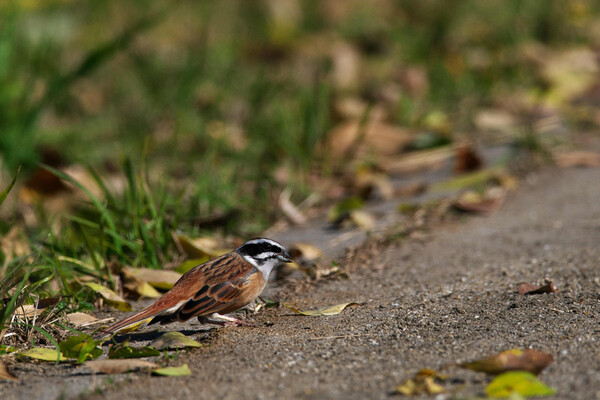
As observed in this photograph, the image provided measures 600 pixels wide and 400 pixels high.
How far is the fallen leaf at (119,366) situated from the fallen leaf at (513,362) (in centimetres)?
126

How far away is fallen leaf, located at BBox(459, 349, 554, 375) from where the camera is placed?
2.96 m

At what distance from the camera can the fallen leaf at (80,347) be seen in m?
3.41

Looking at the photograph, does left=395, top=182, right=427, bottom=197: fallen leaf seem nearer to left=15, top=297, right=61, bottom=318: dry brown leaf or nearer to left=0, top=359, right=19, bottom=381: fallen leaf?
left=15, top=297, right=61, bottom=318: dry brown leaf

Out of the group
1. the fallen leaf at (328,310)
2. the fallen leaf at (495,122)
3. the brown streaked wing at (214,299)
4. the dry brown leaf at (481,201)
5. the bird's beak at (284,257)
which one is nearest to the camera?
the brown streaked wing at (214,299)

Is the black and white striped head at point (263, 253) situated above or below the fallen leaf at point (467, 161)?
above

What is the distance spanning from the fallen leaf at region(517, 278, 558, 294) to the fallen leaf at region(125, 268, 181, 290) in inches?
74.5

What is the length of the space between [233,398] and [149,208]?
2.20 m

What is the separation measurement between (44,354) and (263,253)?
50.7 inches

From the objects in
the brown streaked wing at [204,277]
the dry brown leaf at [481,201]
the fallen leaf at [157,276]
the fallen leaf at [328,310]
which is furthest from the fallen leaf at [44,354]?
the dry brown leaf at [481,201]

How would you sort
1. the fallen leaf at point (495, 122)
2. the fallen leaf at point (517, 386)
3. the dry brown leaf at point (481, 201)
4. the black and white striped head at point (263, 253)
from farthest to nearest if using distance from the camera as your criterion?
the fallen leaf at point (495, 122)
the dry brown leaf at point (481, 201)
the black and white striped head at point (263, 253)
the fallen leaf at point (517, 386)

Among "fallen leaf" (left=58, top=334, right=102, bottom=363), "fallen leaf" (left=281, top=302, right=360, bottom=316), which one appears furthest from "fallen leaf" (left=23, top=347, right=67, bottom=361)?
"fallen leaf" (left=281, top=302, right=360, bottom=316)

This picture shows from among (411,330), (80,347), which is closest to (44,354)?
(80,347)

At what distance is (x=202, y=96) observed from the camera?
8211 mm

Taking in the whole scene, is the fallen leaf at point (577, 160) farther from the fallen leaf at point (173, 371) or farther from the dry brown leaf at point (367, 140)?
the fallen leaf at point (173, 371)
